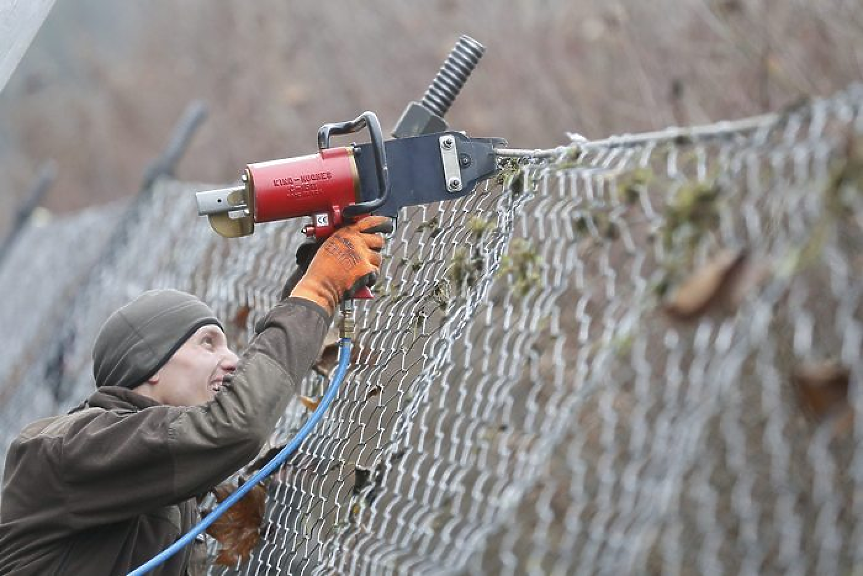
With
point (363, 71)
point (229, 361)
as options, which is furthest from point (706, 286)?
point (363, 71)

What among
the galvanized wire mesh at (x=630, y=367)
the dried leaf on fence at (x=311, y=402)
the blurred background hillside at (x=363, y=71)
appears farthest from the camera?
the blurred background hillside at (x=363, y=71)

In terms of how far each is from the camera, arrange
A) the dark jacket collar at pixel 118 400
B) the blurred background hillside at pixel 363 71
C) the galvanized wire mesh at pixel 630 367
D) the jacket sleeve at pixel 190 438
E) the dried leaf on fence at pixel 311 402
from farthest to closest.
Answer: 1. the blurred background hillside at pixel 363 71
2. the dried leaf on fence at pixel 311 402
3. the dark jacket collar at pixel 118 400
4. the jacket sleeve at pixel 190 438
5. the galvanized wire mesh at pixel 630 367

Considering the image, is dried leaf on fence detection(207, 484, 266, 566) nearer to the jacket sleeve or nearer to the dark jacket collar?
the dark jacket collar

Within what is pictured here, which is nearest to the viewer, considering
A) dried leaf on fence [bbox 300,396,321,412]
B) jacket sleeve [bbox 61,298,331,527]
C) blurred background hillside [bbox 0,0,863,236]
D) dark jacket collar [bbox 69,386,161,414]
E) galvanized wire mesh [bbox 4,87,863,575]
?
galvanized wire mesh [bbox 4,87,863,575]

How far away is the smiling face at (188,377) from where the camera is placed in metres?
3.08

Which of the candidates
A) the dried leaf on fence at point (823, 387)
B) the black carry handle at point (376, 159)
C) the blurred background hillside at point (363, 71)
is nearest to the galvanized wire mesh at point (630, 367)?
the dried leaf on fence at point (823, 387)

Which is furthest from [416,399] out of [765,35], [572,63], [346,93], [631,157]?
[346,93]

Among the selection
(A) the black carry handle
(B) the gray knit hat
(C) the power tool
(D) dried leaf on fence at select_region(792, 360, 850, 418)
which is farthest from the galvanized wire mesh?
(B) the gray knit hat

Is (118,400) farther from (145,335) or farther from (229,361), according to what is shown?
(229,361)

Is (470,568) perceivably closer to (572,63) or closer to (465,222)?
(465,222)

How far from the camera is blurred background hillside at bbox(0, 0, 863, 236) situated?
5.51m

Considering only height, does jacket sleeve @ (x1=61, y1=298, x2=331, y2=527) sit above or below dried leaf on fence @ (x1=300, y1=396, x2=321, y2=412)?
below

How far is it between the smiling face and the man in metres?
0.08

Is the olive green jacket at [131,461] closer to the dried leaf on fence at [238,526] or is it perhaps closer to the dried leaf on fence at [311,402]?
the dried leaf on fence at [238,526]
